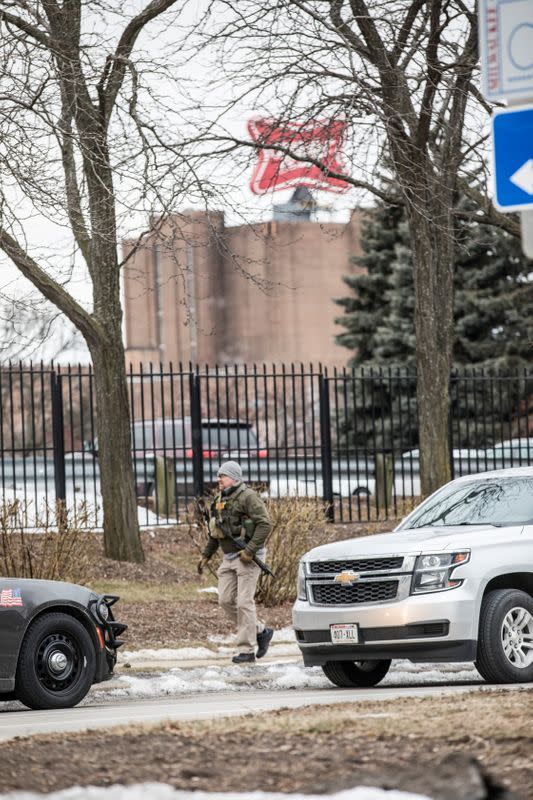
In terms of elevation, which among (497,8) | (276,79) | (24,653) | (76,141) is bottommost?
(24,653)

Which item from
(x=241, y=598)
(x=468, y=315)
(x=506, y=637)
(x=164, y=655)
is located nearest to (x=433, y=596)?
(x=506, y=637)

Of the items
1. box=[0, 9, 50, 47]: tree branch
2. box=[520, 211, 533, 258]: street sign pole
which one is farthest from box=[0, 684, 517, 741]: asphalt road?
box=[0, 9, 50, 47]: tree branch

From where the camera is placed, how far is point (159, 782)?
5938 millimetres

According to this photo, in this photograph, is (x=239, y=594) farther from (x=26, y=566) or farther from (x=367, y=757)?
(x=367, y=757)

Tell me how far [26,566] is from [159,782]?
11.0 meters

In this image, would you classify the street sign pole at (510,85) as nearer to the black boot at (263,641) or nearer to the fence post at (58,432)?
the black boot at (263,641)

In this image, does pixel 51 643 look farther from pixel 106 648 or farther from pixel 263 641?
pixel 263 641

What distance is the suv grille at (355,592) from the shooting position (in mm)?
11406

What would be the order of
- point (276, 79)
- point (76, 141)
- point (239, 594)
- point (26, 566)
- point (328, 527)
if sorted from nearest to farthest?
point (239, 594)
point (76, 141)
point (26, 566)
point (276, 79)
point (328, 527)

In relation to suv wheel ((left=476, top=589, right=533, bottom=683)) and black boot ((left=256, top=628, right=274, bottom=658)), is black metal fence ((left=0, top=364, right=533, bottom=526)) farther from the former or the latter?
suv wheel ((left=476, top=589, right=533, bottom=683))

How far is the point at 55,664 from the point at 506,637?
341cm

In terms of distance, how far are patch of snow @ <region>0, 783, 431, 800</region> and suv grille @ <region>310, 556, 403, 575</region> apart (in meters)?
5.82

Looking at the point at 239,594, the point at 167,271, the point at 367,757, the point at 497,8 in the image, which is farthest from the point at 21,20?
the point at 167,271

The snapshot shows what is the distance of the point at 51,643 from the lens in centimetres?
1108
